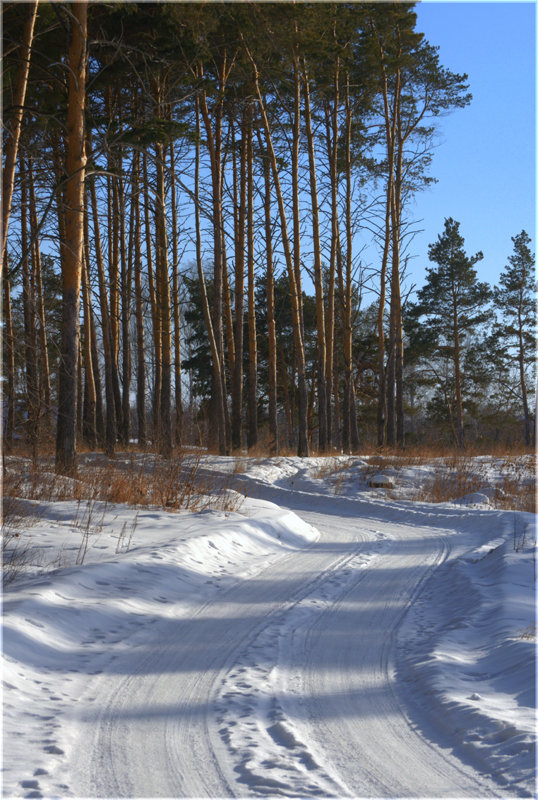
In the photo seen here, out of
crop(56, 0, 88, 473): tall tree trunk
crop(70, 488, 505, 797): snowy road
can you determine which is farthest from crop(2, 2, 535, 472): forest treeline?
crop(70, 488, 505, 797): snowy road

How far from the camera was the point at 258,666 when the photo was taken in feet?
12.7

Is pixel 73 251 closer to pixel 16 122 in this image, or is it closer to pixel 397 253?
pixel 16 122

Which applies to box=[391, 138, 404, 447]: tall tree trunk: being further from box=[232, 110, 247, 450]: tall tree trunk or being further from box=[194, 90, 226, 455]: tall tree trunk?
box=[194, 90, 226, 455]: tall tree trunk

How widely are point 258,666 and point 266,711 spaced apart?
0.65m

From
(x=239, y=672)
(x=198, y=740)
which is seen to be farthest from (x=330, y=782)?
(x=239, y=672)

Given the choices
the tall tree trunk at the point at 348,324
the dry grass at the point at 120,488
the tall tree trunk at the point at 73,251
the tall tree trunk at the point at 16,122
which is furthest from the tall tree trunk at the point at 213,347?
the tall tree trunk at the point at 16,122

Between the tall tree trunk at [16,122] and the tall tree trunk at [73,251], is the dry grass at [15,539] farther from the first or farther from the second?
the tall tree trunk at [16,122]

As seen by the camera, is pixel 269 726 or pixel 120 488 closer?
pixel 269 726

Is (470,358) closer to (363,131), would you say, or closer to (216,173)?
(363,131)

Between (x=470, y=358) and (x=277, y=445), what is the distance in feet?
69.8

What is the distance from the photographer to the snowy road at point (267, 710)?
260cm

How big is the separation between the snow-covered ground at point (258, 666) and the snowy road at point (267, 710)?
0.04 ft

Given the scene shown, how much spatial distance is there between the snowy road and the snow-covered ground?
0.01 m

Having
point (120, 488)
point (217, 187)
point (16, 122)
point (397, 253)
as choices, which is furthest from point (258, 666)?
point (397, 253)
